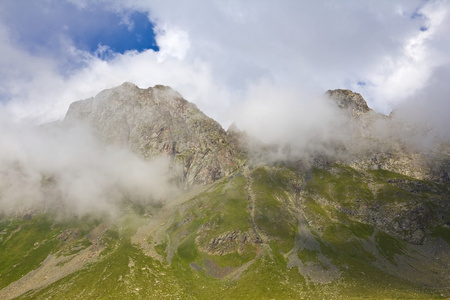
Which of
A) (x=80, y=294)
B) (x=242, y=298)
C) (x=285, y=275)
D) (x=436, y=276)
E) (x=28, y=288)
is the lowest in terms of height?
(x=28, y=288)

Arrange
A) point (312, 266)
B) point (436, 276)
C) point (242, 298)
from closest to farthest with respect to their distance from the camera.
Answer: point (242, 298) → point (436, 276) → point (312, 266)

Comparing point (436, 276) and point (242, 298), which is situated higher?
point (436, 276)

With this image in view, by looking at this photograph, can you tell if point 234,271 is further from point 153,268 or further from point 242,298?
point 153,268

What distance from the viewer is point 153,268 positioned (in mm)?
196125

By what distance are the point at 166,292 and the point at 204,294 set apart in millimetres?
23373

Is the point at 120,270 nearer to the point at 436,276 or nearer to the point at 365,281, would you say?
the point at 365,281

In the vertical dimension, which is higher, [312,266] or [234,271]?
[312,266]

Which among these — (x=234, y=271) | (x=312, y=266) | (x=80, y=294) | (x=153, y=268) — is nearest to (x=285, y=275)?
(x=312, y=266)

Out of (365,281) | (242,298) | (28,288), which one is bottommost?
(28,288)

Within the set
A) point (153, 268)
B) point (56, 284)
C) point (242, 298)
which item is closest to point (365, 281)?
point (242, 298)

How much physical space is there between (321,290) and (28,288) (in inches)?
7712

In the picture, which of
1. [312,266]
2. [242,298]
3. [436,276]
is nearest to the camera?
[242,298]

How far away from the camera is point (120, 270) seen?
186875 millimetres

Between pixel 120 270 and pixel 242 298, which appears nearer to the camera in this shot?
pixel 242 298
